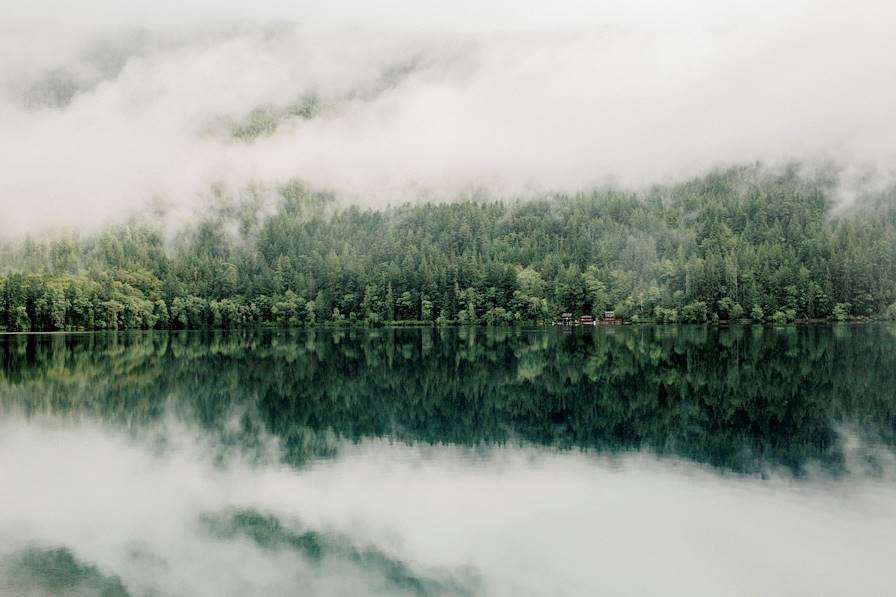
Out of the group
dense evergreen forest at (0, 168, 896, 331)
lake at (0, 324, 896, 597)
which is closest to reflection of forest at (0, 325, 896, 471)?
lake at (0, 324, 896, 597)

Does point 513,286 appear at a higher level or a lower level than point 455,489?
higher

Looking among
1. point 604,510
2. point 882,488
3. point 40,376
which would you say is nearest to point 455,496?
point 604,510

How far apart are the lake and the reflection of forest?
24cm

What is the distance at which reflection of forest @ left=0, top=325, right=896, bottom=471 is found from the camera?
29.5m

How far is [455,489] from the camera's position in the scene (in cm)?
2272

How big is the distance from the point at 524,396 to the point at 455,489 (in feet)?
62.0

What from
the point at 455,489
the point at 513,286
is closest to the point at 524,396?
the point at 455,489

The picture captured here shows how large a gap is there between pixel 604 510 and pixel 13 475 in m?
19.2

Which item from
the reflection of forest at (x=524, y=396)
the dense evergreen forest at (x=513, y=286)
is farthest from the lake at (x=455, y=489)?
the dense evergreen forest at (x=513, y=286)

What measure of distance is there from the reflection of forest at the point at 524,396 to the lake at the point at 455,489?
24 cm

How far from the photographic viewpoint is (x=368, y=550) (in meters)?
18.2

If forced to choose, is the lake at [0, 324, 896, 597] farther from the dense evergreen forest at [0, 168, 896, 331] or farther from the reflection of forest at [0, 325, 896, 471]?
the dense evergreen forest at [0, 168, 896, 331]

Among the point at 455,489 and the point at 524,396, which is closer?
the point at 455,489

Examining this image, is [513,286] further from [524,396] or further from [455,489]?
[455,489]
